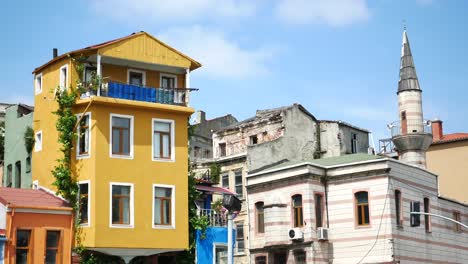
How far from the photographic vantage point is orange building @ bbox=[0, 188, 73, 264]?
3625 cm

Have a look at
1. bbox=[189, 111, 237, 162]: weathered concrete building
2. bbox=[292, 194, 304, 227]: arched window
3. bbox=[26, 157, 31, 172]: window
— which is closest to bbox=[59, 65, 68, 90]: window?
bbox=[26, 157, 31, 172]: window

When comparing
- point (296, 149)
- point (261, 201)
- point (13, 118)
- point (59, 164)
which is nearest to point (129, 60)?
point (59, 164)

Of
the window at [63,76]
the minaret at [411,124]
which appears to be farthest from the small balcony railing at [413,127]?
the window at [63,76]

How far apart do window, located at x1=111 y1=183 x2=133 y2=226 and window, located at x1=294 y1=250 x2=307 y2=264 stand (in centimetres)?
1203

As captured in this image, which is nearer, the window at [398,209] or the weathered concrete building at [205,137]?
the window at [398,209]

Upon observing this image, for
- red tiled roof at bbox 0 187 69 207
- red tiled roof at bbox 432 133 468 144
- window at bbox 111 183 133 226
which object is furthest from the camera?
red tiled roof at bbox 432 133 468 144

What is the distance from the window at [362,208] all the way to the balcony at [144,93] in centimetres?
1157

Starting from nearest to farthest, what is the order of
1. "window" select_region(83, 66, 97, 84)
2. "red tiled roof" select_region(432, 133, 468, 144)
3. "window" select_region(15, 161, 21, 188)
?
1. "window" select_region(83, 66, 97, 84)
2. "window" select_region(15, 161, 21, 188)
3. "red tiled roof" select_region(432, 133, 468, 144)

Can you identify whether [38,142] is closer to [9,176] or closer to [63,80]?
[63,80]

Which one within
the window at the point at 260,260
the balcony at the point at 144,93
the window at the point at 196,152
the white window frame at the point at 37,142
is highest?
the window at the point at 196,152

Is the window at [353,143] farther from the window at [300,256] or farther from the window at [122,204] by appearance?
the window at [122,204]

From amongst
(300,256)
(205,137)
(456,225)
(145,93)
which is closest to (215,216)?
(300,256)

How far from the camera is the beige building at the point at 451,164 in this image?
209ft

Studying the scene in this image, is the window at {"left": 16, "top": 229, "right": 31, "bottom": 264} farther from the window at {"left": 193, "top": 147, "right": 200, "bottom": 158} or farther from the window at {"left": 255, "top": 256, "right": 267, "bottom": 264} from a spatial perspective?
the window at {"left": 193, "top": 147, "right": 200, "bottom": 158}
